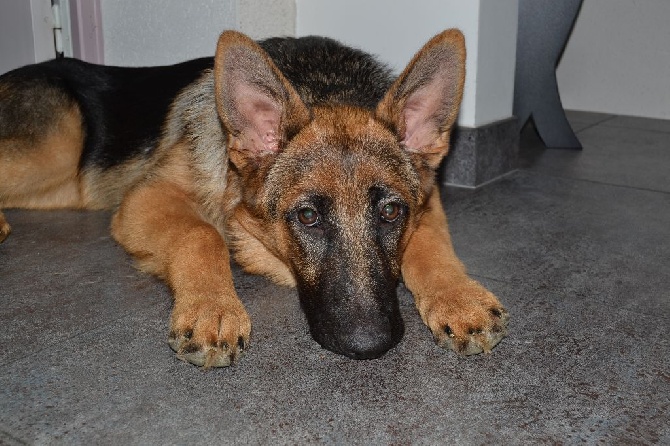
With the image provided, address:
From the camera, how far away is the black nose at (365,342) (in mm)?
2674

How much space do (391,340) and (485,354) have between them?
442 mm

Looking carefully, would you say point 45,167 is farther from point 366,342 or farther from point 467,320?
point 467,320

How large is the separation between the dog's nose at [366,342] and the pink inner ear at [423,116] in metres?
1.02

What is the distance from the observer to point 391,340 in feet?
8.96

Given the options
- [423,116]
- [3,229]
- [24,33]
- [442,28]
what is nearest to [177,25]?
[24,33]

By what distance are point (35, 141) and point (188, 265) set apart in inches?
74.1

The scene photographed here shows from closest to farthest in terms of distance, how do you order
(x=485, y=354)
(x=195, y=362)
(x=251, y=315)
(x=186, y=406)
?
(x=186, y=406) → (x=195, y=362) → (x=485, y=354) → (x=251, y=315)

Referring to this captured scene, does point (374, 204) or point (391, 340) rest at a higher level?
point (374, 204)

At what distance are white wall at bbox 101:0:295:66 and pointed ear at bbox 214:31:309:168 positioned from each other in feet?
8.43

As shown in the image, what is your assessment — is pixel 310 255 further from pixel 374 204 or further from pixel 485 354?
pixel 485 354

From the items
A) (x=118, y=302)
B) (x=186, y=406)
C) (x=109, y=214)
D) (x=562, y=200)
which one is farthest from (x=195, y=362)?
(x=562, y=200)

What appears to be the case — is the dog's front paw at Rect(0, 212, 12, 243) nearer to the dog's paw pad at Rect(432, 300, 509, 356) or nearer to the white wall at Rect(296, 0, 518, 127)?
the dog's paw pad at Rect(432, 300, 509, 356)

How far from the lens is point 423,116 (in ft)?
11.0

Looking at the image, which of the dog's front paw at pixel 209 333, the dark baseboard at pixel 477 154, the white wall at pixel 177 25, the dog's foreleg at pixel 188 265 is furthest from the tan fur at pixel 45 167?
the dark baseboard at pixel 477 154
